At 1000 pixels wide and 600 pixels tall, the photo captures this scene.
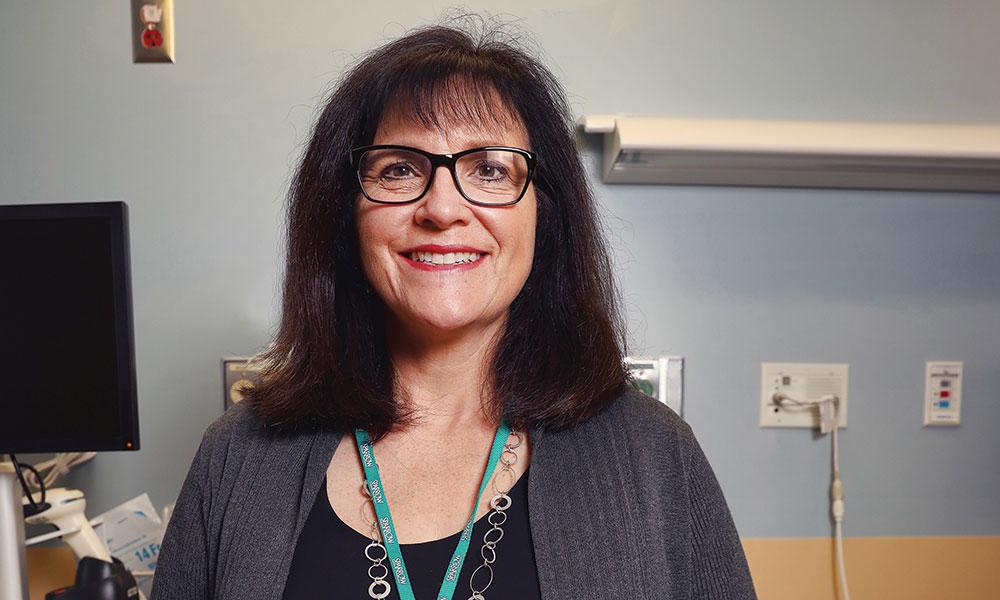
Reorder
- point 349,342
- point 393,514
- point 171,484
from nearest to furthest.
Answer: point 393,514 → point 349,342 → point 171,484

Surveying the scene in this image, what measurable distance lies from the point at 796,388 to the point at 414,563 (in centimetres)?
115

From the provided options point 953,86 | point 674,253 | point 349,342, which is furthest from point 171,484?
point 953,86

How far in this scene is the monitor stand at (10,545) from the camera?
124 centimetres

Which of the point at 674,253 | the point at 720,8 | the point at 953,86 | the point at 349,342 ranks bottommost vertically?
the point at 349,342

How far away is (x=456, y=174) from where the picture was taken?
3.18ft

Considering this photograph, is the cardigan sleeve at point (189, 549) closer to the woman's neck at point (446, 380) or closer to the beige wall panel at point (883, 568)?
the woman's neck at point (446, 380)

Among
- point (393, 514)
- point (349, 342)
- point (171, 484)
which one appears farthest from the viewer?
point (171, 484)

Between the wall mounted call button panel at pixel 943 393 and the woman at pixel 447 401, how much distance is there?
104 centimetres

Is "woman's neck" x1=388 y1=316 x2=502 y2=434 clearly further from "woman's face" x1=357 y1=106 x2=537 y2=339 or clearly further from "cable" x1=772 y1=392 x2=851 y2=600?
"cable" x1=772 y1=392 x2=851 y2=600

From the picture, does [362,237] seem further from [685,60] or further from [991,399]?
[991,399]

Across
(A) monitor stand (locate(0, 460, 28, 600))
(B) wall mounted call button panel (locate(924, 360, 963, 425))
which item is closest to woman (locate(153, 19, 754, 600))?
(A) monitor stand (locate(0, 460, 28, 600))

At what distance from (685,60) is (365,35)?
2.35 feet

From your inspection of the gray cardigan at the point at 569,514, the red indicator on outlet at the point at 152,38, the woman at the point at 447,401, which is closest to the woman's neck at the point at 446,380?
the woman at the point at 447,401

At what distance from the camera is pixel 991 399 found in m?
1.80
